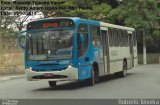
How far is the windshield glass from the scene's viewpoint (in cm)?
1975

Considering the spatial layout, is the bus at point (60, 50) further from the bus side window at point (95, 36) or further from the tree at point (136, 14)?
the tree at point (136, 14)

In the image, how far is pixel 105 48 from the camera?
78.3 feet

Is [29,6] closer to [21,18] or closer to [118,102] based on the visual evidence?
[21,18]

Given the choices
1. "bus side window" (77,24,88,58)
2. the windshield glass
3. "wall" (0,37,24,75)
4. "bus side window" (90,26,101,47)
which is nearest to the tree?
"wall" (0,37,24,75)

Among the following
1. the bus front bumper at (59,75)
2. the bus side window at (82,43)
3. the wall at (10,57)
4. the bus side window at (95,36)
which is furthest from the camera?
the wall at (10,57)

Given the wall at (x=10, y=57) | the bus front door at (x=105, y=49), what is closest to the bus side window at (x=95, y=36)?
the bus front door at (x=105, y=49)

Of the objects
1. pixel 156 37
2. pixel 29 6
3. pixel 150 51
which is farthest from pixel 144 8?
pixel 29 6

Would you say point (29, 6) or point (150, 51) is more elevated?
point (29, 6)

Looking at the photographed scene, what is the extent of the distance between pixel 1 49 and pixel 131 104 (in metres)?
25.8

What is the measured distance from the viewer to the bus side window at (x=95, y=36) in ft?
71.8

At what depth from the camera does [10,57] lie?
129ft

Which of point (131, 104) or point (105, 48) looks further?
point (105, 48)

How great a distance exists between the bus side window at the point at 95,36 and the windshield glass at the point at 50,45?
7.07ft

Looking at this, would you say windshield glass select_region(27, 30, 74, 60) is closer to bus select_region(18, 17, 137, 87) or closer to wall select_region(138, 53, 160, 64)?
bus select_region(18, 17, 137, 87)
